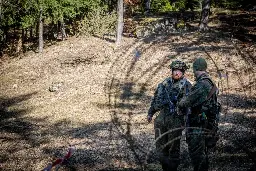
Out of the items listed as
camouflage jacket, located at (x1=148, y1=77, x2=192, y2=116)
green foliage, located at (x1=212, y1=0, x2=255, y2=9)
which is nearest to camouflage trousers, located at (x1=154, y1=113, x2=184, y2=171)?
camouflage jacket, located at (x1=148, y1=77, x2=192, y2=116)

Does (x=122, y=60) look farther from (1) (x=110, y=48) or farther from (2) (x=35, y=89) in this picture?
(2) (x=35, y=89)

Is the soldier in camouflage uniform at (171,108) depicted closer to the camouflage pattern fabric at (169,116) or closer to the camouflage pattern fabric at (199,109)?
the camouflage pattern fabric at (169,116)

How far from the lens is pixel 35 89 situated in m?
18.8

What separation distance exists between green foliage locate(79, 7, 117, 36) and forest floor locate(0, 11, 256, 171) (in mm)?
1120

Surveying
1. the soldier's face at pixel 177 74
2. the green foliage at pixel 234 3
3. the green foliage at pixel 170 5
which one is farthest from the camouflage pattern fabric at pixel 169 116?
the green foliage at pixel 170 5

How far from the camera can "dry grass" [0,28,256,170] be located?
9.30 m

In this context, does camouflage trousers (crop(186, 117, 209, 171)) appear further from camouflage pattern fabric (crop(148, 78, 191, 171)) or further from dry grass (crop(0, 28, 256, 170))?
dry grass (crop(0, 28, 256, 170))

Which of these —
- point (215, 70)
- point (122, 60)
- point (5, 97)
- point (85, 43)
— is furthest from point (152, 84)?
point (85, 43)

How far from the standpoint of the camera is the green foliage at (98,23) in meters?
26.9

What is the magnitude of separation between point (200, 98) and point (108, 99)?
1025 cm

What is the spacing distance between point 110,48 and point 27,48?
11.2 metres

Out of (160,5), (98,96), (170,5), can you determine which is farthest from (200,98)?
(160,5)

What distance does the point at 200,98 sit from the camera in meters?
5.54

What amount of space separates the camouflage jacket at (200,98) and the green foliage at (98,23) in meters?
21.9
